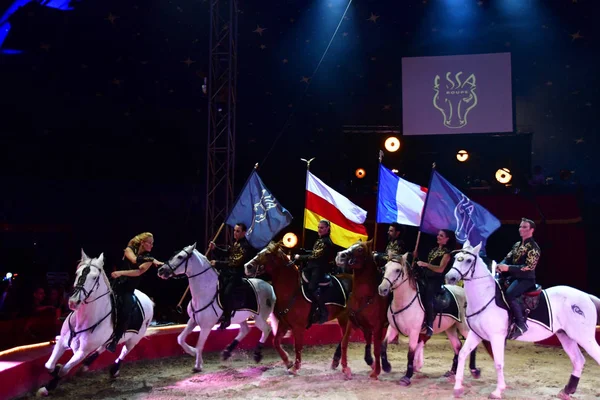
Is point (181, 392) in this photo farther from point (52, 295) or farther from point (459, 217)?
point (459, 217)

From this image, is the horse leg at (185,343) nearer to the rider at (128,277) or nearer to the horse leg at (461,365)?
the rider at (128,277)

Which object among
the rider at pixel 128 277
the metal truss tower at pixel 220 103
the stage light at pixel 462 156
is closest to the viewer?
the rider at pixel 128 277

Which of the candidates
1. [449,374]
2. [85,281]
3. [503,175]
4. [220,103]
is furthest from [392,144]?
[85,281]

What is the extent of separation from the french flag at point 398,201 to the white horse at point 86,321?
4470mm

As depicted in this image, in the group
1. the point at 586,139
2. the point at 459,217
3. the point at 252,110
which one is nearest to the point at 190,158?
the point at 252,110

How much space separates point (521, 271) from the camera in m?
7.41

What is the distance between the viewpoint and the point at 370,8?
1812 cm

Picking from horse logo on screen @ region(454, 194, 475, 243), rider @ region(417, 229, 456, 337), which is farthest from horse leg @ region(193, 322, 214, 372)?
horse logo on screen @ region(454, 194, 475, 243)

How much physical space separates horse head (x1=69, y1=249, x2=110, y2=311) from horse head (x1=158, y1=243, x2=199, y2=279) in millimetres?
1106

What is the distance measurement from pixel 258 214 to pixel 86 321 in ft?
12.1

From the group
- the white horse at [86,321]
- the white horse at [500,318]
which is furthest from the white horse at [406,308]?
the white horse at [86,321]

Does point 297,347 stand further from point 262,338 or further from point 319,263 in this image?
point 319,263

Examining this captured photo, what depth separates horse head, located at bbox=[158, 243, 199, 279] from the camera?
27.7 feet

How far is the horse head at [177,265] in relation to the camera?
845cm
